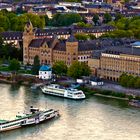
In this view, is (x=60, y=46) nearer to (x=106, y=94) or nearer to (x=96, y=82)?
(x=96, y=82)

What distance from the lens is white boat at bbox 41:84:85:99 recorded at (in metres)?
27.5

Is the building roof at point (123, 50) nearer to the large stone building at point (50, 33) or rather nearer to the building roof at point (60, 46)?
the building roof at point (60, 46)

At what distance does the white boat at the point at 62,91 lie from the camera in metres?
27.5

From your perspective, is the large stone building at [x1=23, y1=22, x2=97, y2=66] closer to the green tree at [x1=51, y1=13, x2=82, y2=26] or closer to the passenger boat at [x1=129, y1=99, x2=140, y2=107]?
the passenger boat at [x1=129, y1=99, x2=140, y2=107]

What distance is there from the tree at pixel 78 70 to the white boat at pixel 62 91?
198 centimetres

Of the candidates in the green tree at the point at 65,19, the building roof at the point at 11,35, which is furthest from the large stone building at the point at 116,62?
the green tree at the point at 65,19

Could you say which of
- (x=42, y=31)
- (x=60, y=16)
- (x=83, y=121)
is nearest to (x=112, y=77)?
(x=83, y=121)

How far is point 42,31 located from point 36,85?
11.0 meters

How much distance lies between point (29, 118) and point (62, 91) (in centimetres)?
480

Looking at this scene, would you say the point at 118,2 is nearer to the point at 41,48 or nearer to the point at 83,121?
the point at 41,48

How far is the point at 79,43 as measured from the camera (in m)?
33.9

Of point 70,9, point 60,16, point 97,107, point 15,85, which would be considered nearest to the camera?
point 97,107

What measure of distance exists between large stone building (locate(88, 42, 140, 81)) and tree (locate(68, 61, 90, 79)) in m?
0.76

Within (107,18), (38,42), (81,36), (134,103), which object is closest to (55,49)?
(38,42)
